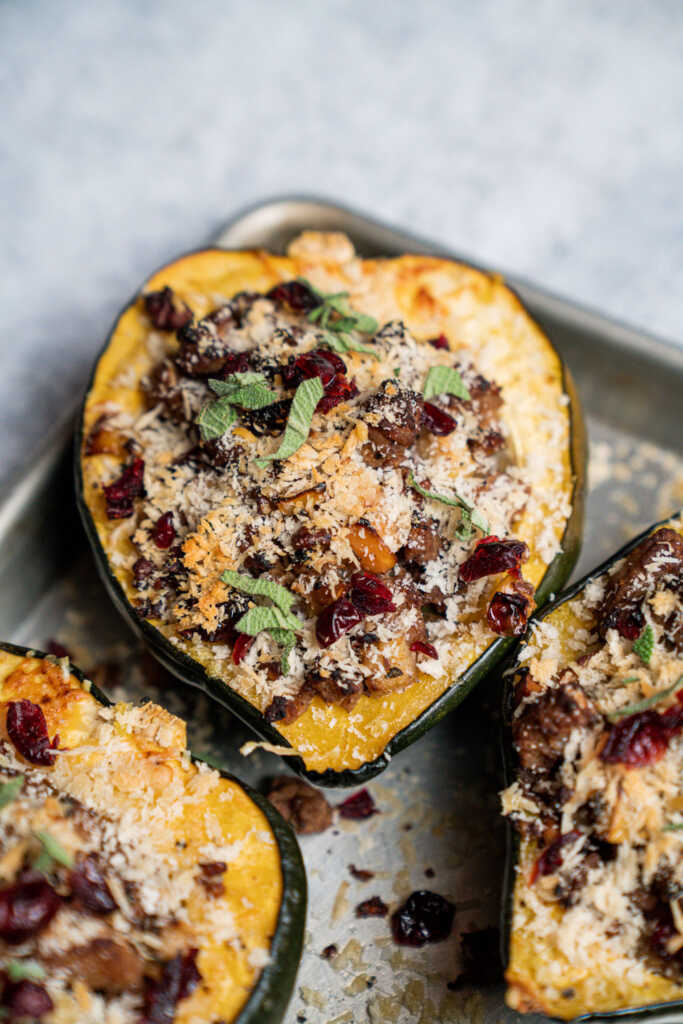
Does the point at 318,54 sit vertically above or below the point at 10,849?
above

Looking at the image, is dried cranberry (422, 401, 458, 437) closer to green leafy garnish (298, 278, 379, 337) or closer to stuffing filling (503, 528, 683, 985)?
green leafy garnish (298, 278, 379, 337)

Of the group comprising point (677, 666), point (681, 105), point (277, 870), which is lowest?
point (277, 870)

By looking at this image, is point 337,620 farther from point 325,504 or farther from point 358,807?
point 358,807

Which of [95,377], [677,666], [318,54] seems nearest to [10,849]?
[95,377]

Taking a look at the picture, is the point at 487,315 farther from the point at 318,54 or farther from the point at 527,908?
the point at 318,54

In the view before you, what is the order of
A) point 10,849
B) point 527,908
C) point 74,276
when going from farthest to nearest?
point 74,276 < point 527,908 < point 10,849

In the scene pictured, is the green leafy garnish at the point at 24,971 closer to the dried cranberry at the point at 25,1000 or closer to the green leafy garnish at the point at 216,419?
the dried cranberry at the point at 25,1000

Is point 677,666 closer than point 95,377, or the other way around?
point 677,666
